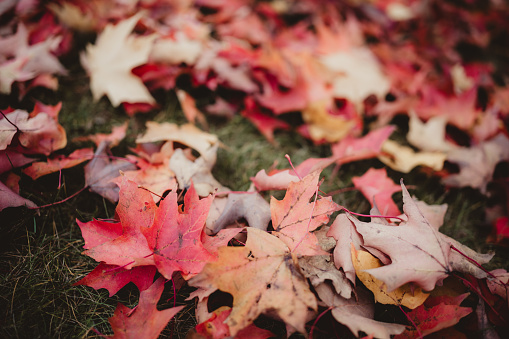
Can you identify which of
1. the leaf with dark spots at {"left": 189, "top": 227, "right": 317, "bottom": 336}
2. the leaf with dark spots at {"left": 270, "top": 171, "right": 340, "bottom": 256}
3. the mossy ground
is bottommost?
the mossy ground

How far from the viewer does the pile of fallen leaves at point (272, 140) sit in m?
0.79

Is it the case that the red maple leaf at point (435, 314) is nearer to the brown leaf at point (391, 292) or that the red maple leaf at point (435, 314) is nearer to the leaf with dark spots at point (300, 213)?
the brown leaf at point (391, 292)

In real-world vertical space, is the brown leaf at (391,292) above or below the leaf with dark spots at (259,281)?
below

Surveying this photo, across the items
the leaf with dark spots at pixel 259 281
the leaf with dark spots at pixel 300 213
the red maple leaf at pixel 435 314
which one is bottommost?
the red maple leaf at pixel 435 314

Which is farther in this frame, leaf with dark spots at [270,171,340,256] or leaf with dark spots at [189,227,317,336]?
leaf with dark spots at [270,171,340,256]

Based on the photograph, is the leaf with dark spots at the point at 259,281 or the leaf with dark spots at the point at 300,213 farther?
the leaf with dark spots at the point at 300,213

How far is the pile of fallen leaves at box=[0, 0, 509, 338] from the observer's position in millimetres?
793

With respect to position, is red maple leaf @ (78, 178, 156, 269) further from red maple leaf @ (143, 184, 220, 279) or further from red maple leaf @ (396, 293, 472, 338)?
red maple leaf @ (396, 293, 472, 338)

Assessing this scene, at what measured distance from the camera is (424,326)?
0.82 meters

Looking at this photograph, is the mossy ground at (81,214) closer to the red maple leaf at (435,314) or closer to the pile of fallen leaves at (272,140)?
the pile of fallen leaves at (272,140)

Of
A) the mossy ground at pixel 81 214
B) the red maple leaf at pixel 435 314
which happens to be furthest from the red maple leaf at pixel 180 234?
the red maple leaf at pixel 435 314

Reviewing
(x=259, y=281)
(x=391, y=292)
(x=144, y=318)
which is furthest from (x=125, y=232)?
(x=391, y=292)

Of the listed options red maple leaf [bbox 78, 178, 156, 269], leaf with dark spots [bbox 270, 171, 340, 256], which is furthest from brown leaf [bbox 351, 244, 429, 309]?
red maple leaf [bbox 78, 178, 156, 269]

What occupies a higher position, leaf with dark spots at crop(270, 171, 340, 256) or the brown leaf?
leaf with dark spots at crop(270, 171, 340, 256)
